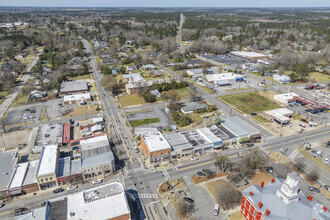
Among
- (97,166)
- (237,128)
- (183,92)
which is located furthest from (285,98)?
(97,166)

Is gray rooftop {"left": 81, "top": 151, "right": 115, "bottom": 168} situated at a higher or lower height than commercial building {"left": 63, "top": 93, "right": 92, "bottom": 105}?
higher

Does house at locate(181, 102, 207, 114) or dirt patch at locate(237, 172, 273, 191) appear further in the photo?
house at locate(181, 102, 207, 114)

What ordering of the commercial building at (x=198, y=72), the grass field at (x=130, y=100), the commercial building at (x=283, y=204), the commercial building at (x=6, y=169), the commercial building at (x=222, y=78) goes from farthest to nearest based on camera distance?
the commercial building at (x=198, y=72)
the commercial building at (x=222, y=78)
the grass field at (x=130, y=100)
the commercial building at (x=6, y=169)
the commercial building at (x=283, y=204)

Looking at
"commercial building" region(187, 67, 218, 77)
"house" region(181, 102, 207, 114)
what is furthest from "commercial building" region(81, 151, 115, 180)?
"commercial building" region(187, 67, 218, 77)

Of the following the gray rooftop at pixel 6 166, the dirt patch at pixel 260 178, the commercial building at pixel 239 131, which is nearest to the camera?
the gray rooftop at pixel 6 166

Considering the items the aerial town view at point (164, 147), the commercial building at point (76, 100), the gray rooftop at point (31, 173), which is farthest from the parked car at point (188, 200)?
the commercial building at point (76, 100)

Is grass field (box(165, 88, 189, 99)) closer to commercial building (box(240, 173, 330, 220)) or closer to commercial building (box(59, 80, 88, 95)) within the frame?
commercial building (box(59, 80, 88, 95))

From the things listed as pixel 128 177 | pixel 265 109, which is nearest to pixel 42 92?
pixel 128 177

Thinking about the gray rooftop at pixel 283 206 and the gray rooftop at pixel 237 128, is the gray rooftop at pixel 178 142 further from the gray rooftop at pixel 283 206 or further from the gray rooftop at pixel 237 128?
the gray rooftop at pixel 283 206
